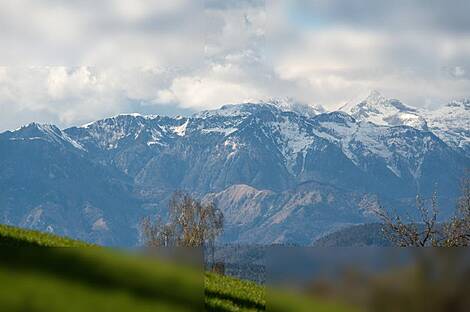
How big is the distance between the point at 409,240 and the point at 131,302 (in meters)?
46.3

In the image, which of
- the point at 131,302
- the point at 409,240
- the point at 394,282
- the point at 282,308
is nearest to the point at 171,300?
the point at 131,302

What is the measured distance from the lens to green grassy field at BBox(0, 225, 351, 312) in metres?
4.92

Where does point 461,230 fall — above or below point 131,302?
above

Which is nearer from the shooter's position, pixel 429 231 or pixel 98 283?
pixel 98 283

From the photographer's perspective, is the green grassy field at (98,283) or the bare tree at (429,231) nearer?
the green grassy field at (98,283)

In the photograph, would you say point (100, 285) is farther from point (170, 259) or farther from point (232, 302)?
point (232, 302)

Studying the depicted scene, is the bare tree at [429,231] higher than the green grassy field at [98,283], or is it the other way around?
the bare tree at [429,231]

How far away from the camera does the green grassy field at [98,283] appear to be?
16.1ft

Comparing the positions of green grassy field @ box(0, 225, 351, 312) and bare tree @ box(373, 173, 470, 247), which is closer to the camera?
green grassy field @ box(0, 225, 351, 312)

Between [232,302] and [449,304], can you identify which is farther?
[232,302]

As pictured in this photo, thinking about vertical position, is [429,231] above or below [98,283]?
above

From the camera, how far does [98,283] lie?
17.8ft

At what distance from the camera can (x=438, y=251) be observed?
6.15 m

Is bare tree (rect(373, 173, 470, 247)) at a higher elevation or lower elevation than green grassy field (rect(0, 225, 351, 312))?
higher
